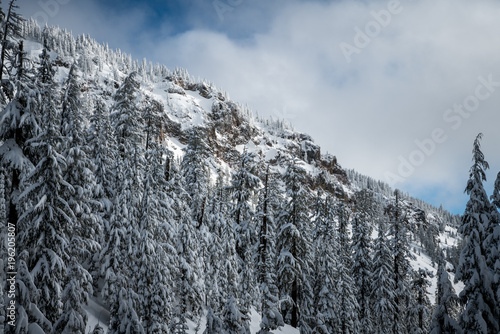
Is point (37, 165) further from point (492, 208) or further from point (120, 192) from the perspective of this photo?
point (492, 208)

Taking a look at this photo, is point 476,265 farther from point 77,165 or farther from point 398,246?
point 77,165

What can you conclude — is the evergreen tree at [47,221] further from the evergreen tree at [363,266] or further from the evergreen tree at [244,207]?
the evergreen tree at [363,266]

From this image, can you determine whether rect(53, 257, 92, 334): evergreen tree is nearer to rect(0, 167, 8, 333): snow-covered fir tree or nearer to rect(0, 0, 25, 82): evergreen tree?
rect(0, 167, 8, 333): snow-covered fir tree

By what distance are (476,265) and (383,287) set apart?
1786 cm

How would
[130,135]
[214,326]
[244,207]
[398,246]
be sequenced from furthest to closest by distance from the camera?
[398,246] → [244,207] → [130,135] → [214,326]

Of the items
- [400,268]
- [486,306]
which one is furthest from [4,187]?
[400,268]

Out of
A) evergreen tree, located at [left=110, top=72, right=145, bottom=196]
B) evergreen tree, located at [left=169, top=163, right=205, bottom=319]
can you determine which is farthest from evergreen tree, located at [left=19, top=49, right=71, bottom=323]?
evergreen tree, located at [left=169, top=163, right=205, bottom=319]

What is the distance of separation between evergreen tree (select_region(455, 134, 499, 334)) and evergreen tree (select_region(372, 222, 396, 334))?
16.3 m

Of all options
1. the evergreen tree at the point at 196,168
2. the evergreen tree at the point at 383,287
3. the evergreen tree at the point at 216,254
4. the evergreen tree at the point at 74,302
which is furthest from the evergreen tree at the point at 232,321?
the evergreen tree at the point at 383,287

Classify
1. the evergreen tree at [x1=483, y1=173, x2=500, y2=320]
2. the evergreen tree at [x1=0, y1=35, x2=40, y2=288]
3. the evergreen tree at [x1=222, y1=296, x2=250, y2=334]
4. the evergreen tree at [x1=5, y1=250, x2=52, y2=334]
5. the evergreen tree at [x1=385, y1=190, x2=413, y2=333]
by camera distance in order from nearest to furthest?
the evergreen tree at [x1=5, y1=250, x2=52, y2=334]
the evergreen tree at [x1=222, y1=296, x2=250, y2=334]
the evergreen tree at [x1=0, y1=35, x2=40, y2=288]
the evergreen tree at [x1=483, y1=173, x2=500, y2=320]
the evergreen tree at [x1=385, y1=190, x2=413, y2=333]

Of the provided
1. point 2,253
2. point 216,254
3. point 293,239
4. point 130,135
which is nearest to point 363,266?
point 293,239

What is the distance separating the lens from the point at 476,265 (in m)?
14.7

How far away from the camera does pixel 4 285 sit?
1077 cm

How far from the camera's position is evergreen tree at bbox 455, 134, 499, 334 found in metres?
14.1
